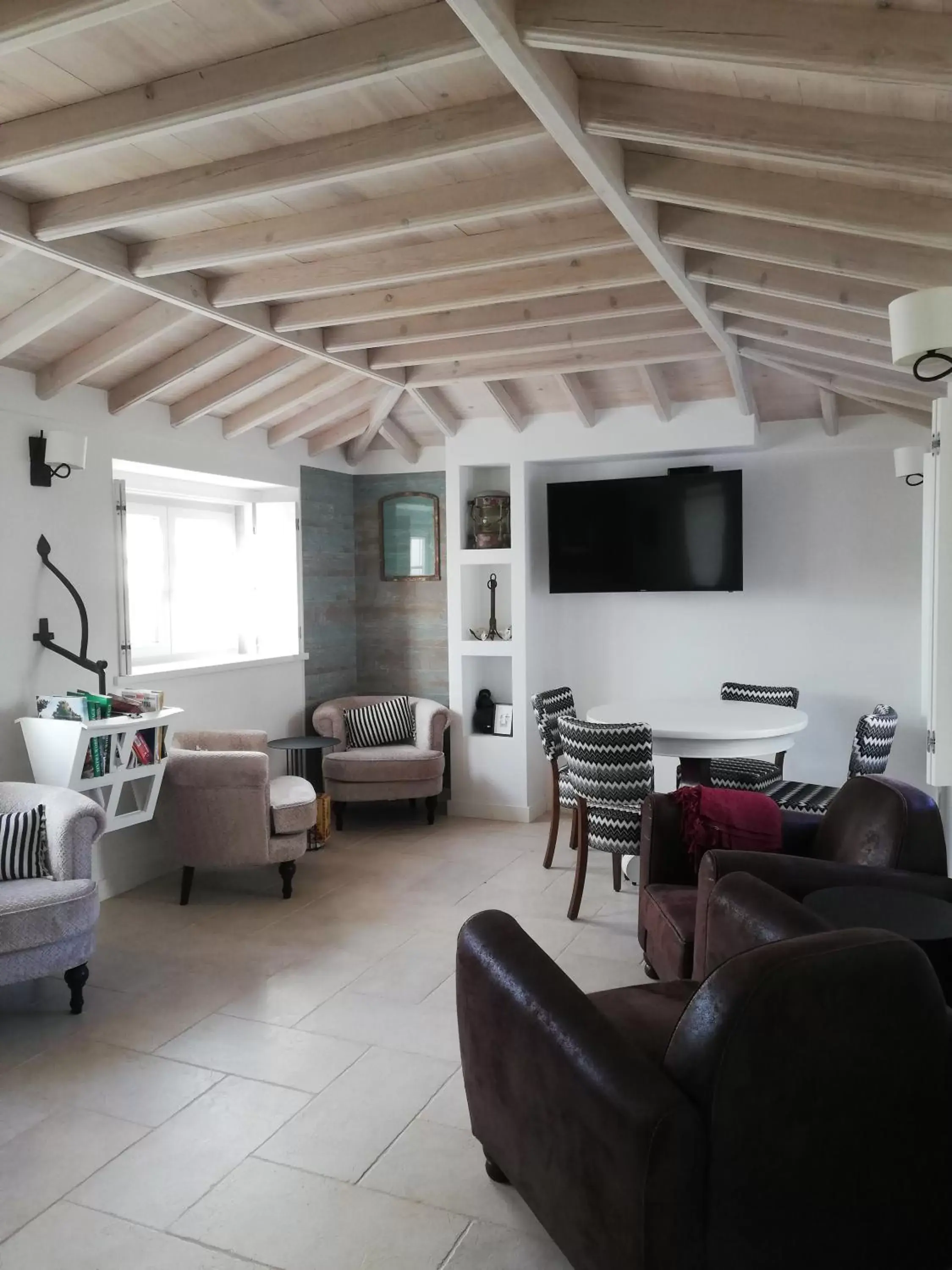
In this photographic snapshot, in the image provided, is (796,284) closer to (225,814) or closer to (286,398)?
(286,398)

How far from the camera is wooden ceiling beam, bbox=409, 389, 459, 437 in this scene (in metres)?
5.52

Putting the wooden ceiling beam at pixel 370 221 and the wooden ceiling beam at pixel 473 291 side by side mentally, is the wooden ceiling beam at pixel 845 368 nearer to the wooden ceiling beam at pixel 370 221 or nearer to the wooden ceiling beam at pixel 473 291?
the wooden ceiling beam at pixel 473 291

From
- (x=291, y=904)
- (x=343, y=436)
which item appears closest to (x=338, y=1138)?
(x=291, y=904)

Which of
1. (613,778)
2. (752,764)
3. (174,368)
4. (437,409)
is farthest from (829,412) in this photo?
(174,368)

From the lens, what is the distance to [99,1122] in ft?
8.89

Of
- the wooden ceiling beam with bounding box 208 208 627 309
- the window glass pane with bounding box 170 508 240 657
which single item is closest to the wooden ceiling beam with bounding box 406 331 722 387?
the wooden ceiling beam with bounding box 208 208 627 309

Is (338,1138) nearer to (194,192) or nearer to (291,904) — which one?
(291,904)

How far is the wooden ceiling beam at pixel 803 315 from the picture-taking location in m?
3.36

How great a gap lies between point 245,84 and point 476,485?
4.20 metres

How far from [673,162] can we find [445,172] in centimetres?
71

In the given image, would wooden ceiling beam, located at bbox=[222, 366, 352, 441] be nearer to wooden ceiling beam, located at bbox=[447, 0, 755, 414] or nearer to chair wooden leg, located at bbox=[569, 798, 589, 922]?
wooden ceiling beam, located at bbox=[447, 0, 755, 414]

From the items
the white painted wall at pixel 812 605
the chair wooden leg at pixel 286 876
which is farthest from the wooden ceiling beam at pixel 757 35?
the white painted wall at pixel 812 605

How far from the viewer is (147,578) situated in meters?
5.48

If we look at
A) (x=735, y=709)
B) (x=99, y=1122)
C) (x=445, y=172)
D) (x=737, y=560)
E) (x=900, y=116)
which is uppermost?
(x=445, y=172)
